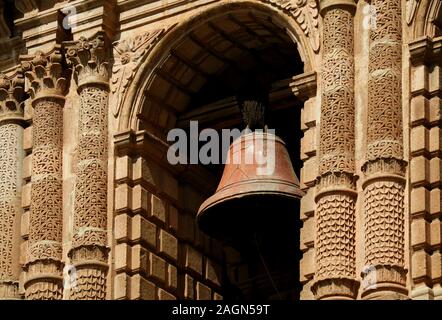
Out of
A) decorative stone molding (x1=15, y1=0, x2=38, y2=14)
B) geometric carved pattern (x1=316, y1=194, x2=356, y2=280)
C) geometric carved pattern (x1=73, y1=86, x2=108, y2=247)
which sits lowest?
geometric carved pattern (x1=316, y1=194, x2=356, y2=280)

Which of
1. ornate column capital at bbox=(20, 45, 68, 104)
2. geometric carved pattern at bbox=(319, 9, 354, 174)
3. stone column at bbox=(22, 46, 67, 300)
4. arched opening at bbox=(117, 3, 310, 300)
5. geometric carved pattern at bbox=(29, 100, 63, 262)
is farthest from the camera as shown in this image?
ornate column capital at bbox=(20, 45, 68, 104)

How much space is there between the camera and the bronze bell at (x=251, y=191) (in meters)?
36.0

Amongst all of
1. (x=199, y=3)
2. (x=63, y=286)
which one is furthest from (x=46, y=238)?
(x=199, y=3)

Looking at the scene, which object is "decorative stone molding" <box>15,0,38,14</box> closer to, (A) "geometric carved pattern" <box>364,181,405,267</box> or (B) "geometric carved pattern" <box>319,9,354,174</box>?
(B) "geometric carved pattern" <box>319,9,354,174</box>

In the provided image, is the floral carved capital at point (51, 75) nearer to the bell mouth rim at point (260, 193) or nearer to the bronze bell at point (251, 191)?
the bronze bell at point (251, 191)

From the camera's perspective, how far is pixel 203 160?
38125 millimetres

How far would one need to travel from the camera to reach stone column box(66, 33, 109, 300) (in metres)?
36.6

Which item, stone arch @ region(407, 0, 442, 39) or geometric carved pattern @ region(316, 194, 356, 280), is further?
stone arch @ region(407, 0, 442, 39)

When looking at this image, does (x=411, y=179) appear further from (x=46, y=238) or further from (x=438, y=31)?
(x=46, y=238)

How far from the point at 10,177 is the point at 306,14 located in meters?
3.95

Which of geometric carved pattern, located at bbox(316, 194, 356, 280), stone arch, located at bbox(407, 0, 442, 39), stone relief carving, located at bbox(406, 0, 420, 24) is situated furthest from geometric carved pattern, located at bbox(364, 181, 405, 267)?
stone relief carving, located at bbox(406, 0, 420, 24)

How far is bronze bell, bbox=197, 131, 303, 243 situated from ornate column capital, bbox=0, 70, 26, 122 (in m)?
2.89

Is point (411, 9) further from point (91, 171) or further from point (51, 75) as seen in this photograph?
point (51, 75)

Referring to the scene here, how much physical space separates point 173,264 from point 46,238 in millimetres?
1364
